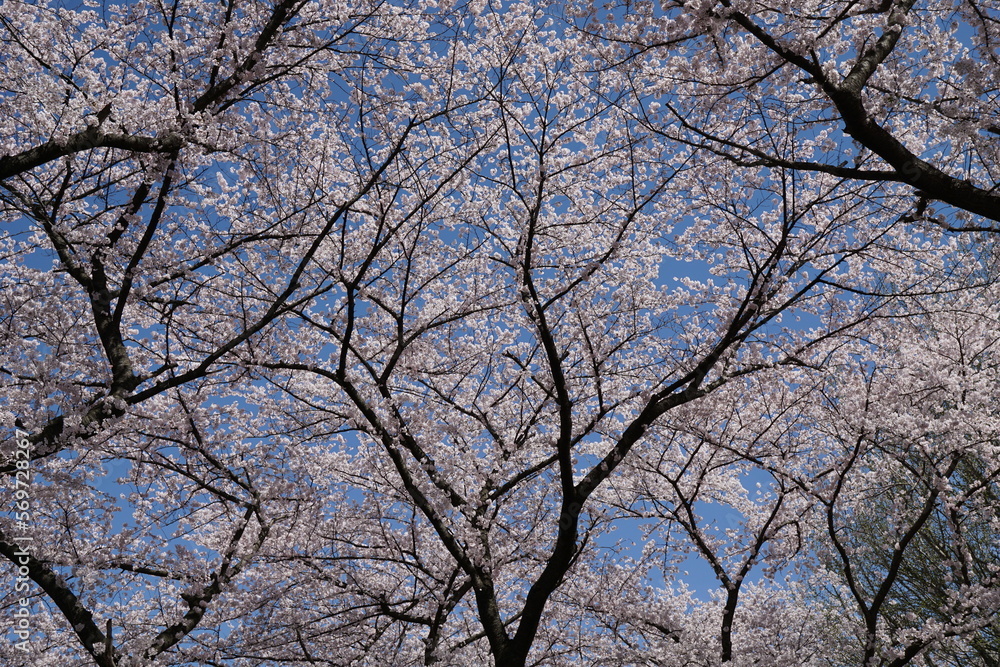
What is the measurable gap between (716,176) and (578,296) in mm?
2299

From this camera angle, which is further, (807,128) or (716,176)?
(716,176)

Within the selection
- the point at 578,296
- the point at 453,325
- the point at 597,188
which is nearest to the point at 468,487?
the point at 453,325

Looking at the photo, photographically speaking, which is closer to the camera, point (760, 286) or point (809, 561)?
point (760, 286)

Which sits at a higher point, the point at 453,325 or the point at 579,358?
the point at 453,325

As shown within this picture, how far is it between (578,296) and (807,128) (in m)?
4.13

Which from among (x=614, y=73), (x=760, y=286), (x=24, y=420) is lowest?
(x=760, y=286)

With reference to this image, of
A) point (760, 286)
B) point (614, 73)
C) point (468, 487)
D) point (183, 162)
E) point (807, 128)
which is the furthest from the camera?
point (468, 487)

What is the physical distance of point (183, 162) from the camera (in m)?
6.20

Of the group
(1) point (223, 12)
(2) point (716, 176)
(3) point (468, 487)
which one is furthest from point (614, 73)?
(3) point (468, 487)

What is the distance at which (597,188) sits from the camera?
9.38 metres

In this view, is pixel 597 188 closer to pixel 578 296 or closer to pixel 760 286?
pixel 578 296

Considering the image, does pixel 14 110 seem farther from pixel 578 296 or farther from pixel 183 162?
pixel 578 296

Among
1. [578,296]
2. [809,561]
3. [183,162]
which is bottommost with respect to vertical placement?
[809,561]

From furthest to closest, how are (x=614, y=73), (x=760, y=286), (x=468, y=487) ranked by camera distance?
(x=468, y=487)
(x=614, y=73)
(x=760, y=286)
